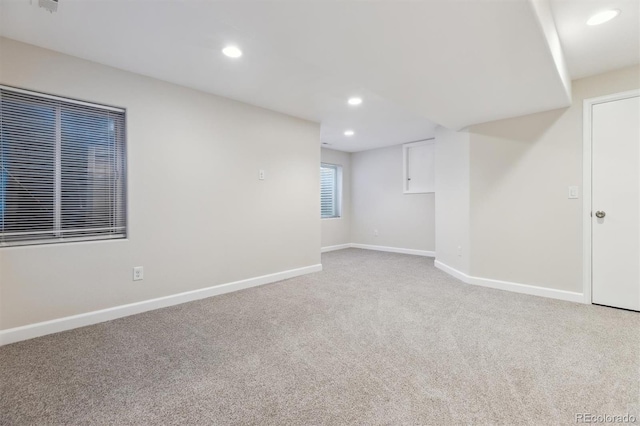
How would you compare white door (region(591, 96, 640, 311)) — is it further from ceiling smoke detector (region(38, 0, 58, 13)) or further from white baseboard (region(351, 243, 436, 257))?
ceiling smoke detector (region(38, 0, 58, 13))

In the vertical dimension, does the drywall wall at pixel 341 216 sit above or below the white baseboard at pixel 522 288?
above

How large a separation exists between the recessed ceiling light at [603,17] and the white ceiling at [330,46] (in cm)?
26

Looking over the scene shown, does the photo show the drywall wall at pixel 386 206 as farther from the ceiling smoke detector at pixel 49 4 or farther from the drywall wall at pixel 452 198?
the ceiling smoke detector at pixel 49 4

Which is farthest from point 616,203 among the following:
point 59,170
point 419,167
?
point 59,170

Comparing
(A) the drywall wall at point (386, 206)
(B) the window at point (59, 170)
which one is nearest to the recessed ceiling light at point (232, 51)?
(B) the window at point (59, 170)

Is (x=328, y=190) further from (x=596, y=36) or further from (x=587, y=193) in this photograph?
(x=596, y=36)

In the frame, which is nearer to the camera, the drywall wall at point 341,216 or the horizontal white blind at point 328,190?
the drywall wall at point 341,216

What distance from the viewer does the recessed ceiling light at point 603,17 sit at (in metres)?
1.99

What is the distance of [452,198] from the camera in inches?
166

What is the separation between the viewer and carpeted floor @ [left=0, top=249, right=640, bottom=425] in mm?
1483

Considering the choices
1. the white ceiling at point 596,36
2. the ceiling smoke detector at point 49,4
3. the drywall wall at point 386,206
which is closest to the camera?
the ceiling smoke detector at point 49,4

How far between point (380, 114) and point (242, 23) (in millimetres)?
2733

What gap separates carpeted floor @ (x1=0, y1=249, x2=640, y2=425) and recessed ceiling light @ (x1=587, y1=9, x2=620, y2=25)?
7.58 ft

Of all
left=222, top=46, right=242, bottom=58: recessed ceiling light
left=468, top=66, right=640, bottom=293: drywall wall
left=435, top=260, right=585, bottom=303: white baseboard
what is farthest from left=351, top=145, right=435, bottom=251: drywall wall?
left=222, top=46, right=242, bottom=58: recessed ceiling light
